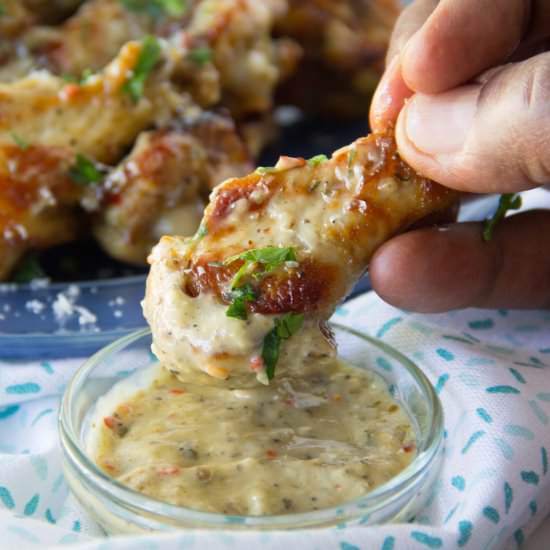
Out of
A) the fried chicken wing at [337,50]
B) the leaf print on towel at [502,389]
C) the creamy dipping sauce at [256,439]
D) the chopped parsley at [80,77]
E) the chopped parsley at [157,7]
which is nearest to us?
the creamy dipping sauce at [256,439]

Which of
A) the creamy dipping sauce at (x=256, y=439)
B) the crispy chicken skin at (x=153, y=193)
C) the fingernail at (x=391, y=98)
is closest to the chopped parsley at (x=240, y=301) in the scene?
the creamy dipping sauce at (x=256, y=439)

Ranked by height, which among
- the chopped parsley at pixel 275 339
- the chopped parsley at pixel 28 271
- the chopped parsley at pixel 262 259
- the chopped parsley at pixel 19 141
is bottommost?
the chopped parsley at pixel 28 271

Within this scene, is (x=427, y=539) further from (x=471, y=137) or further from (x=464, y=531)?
(x=471, y=137)

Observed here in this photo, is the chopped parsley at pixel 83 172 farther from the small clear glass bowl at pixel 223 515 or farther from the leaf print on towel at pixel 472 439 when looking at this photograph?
the leaf print on towel at pixel 472 439

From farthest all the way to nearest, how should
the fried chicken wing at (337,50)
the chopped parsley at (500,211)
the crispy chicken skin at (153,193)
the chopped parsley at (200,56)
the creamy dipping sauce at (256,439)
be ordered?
the fried chicken wing at (337,50) → the chopped parsley at (200,56) → the crispy chicken skin at (153,193) → the chopped parsley at (500,211) → the creamy dipping sauce at (256,439)

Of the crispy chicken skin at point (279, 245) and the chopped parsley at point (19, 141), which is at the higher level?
the crispy chicken skin at point (279, 245)

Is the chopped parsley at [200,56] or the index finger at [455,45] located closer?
the index finger at [455,45]

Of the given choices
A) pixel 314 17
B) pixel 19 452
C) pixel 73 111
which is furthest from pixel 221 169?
pixel 19 452
